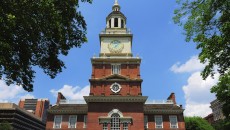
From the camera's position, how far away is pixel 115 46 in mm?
42406

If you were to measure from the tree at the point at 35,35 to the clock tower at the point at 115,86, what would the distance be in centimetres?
1966

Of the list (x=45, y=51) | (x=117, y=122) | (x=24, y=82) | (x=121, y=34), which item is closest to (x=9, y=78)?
(x=24, y=82)

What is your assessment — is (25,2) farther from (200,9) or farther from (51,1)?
(200,9)

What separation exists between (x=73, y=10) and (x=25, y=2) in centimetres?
386

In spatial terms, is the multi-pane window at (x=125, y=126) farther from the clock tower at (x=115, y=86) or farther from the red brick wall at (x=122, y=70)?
the red brick wall at (x=122, y=70)

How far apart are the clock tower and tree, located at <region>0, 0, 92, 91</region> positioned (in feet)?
64.5

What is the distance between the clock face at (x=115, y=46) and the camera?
42059 mm

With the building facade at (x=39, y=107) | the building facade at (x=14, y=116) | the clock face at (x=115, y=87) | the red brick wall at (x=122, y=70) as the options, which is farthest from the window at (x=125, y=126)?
the building facade at (x=39, y=107)

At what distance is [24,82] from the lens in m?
17.4

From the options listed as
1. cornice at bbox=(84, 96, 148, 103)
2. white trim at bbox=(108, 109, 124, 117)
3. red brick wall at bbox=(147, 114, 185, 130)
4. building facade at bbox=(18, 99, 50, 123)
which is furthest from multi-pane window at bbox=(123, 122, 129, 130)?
building facade at bbox=(18, 99, 50, 123)

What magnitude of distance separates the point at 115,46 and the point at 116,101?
1013cm

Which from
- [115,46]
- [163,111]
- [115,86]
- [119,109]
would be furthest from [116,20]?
[163,111]

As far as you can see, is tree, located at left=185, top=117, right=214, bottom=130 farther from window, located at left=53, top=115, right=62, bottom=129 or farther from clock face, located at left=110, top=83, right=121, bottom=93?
window, located at left=53, top=115, right=62, bottom=129

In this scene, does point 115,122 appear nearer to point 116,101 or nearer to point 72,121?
point 116,101
